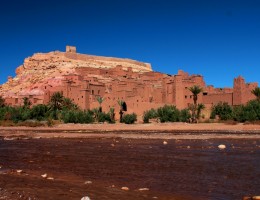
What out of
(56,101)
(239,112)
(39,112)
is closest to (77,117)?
(39,112)

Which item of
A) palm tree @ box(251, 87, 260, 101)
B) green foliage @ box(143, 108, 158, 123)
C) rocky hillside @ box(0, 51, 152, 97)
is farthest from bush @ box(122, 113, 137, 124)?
rocky hillside @ box(0, 51, 152, 97)

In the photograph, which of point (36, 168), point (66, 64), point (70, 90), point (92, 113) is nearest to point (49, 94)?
point (70, 90)

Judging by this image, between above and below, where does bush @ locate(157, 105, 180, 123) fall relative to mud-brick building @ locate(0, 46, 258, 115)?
below

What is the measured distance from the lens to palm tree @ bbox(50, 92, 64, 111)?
52.9m

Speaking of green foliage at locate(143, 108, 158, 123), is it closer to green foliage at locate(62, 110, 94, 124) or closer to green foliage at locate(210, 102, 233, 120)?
green foliage at locate(62, 110, 94, 124)

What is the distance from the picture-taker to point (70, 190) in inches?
304

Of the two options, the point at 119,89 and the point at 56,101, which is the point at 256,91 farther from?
the point at 56,101

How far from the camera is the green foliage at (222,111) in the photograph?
4391 cm

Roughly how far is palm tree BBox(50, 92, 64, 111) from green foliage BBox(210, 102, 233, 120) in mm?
21121

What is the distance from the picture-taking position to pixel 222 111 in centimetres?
4497

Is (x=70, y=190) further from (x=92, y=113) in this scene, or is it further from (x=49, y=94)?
(x=49, y=94)

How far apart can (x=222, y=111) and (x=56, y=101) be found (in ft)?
75.7

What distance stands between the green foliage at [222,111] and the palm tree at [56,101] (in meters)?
21.1

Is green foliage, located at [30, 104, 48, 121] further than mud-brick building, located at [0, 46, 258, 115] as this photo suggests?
Yes
